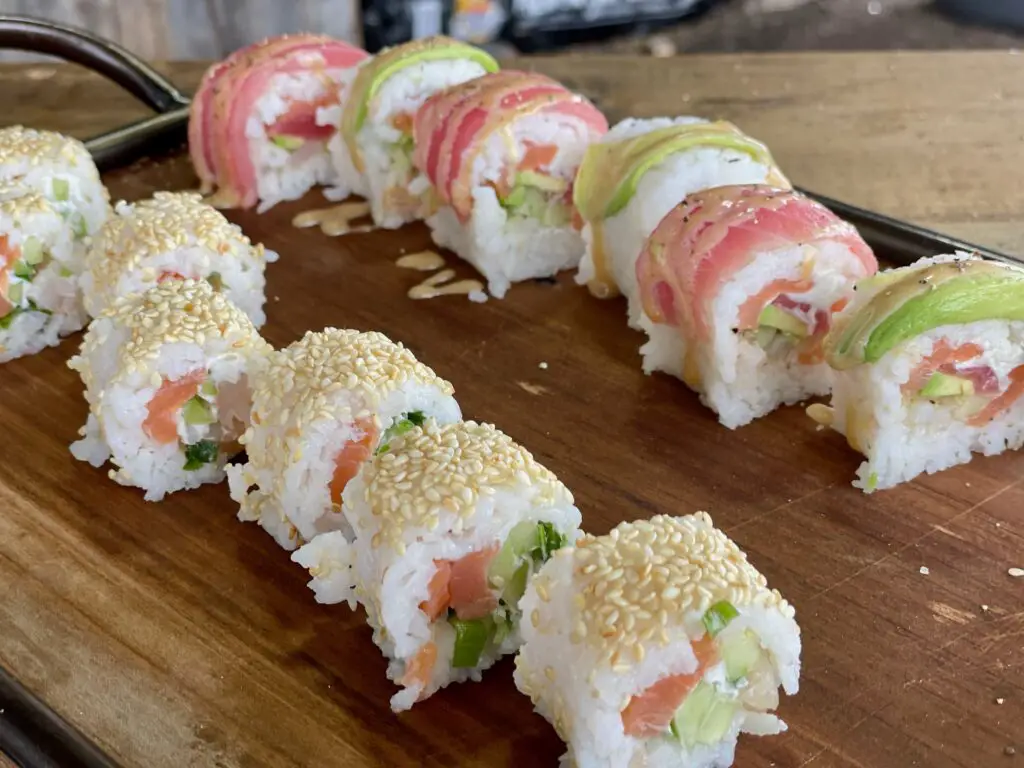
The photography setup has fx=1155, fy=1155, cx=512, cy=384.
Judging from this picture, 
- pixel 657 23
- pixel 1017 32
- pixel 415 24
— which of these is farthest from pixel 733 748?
pixel 1017 32

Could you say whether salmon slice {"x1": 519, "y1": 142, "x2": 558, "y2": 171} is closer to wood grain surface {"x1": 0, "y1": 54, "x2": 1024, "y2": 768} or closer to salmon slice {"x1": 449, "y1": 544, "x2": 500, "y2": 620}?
wood grain surface {"x1": 0, "y1": 54, "x2": 1024, "y2": 768}

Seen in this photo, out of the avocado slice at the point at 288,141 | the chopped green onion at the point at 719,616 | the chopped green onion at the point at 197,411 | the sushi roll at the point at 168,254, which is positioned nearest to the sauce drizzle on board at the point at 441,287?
the sushi roll at the point at 168,254

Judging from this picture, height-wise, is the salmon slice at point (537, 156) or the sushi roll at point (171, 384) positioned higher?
the salmon slice at point (537, 156)

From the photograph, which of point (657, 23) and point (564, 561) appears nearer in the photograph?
point (564, 561)

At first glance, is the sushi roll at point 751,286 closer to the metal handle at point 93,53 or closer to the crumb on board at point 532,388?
the crumb on board at point 532,388

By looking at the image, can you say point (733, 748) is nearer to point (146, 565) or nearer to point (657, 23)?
point (146, 565)

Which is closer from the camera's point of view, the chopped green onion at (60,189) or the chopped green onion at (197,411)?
the chopped green onion at (197,411)

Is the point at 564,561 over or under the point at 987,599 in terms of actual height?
over
